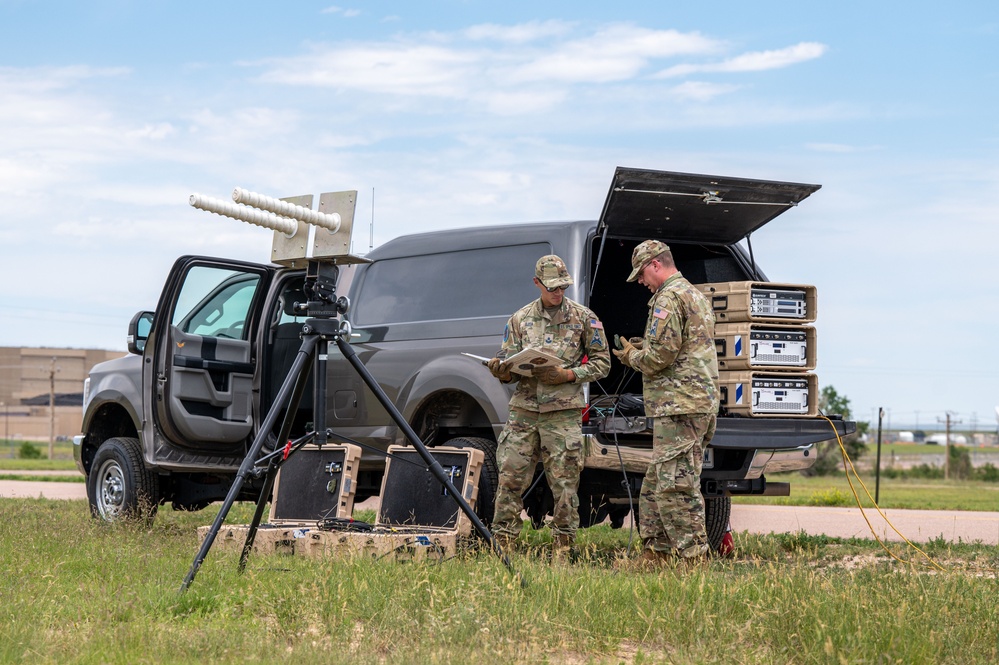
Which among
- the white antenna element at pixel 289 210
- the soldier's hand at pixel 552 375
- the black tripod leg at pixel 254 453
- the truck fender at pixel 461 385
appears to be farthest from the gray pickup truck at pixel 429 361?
the white antenna element at pixel 289 210

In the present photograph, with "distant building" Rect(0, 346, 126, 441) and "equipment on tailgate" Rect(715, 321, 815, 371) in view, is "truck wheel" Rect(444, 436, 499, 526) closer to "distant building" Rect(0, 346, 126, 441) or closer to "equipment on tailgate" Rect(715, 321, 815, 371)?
"equipment on tailgate" Rect(715, 321, 815, 371)

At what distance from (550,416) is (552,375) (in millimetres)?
313

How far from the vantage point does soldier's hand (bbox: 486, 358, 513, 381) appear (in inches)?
277

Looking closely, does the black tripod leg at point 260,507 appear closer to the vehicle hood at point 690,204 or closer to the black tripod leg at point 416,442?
the black tripod leg at point 416,442

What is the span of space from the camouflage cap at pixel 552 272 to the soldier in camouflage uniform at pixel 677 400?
1.58 feet

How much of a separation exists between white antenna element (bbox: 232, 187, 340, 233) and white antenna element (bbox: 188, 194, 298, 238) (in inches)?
1.5

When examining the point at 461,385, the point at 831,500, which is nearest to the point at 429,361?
the point at 461,385

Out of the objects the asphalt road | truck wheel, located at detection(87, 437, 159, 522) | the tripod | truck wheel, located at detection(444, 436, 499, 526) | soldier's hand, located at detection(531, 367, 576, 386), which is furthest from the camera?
the asphalt road

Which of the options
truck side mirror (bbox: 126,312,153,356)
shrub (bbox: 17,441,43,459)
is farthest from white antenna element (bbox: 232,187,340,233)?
shrub (bbox: 17,441,43,459)

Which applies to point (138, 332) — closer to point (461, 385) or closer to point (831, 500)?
point (461, 385)

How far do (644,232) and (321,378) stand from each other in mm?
3191

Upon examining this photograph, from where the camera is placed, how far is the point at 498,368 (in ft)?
23.2

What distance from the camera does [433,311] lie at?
322 inches

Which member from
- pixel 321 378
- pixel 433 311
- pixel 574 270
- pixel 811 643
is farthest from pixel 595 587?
pixel 433 311
